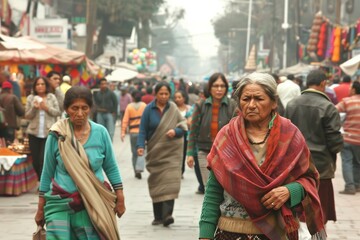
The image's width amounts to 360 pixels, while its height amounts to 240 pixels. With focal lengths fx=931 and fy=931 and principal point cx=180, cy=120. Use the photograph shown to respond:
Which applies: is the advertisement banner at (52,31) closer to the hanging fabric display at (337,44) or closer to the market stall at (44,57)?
the market stall at (44,57)

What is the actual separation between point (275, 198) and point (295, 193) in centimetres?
14

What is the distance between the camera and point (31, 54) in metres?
19.7

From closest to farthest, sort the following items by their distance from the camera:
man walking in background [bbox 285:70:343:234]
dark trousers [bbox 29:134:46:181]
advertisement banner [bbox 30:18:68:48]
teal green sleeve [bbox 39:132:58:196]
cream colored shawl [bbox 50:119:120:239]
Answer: cream colored shawl [bbox 50:119:120:239], teal green sleeve [bbox 39:132:58:196], man walking in background [bbox 285:70:343:234], dark trousers [bbox 29:134:46:181], advertisement banner [bbox 30:18:68:48]

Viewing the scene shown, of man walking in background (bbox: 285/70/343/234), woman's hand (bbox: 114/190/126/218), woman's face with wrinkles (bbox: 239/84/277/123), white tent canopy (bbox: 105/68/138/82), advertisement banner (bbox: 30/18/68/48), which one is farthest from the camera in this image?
white tent canopy (bbox: 105/68/138/82)

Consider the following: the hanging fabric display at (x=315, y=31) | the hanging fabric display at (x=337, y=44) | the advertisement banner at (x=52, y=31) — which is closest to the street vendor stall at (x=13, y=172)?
the advertisement banner at (x=52, y=31)

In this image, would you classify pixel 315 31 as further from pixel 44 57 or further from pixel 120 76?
pixel 44 57

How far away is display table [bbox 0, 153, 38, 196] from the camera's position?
489 inches

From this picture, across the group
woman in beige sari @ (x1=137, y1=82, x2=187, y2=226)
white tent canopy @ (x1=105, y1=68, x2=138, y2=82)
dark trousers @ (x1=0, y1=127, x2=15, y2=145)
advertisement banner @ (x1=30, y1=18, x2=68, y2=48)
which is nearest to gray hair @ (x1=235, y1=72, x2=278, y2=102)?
woman in beige sari @ (x1=137, y1=82, x2=187, y2=226)

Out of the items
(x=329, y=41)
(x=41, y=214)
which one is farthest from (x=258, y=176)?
(x=329, y=41)

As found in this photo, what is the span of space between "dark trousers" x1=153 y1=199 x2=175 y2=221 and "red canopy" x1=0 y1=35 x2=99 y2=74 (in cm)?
584

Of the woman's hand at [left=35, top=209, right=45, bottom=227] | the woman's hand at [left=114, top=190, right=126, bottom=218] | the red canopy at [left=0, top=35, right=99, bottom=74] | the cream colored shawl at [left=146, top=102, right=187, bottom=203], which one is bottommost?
the cream colored shawl at [left=146, top=102, right=187, bottom=203]

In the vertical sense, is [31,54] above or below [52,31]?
below

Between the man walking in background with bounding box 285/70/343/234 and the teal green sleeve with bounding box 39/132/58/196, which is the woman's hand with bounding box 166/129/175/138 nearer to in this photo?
the man walking in background with bounding box 285/70/343/234

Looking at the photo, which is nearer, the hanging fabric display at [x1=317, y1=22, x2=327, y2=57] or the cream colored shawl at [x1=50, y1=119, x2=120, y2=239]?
the cream colored shawl at [x1=50, y1=119, x2=120, y2=239]
